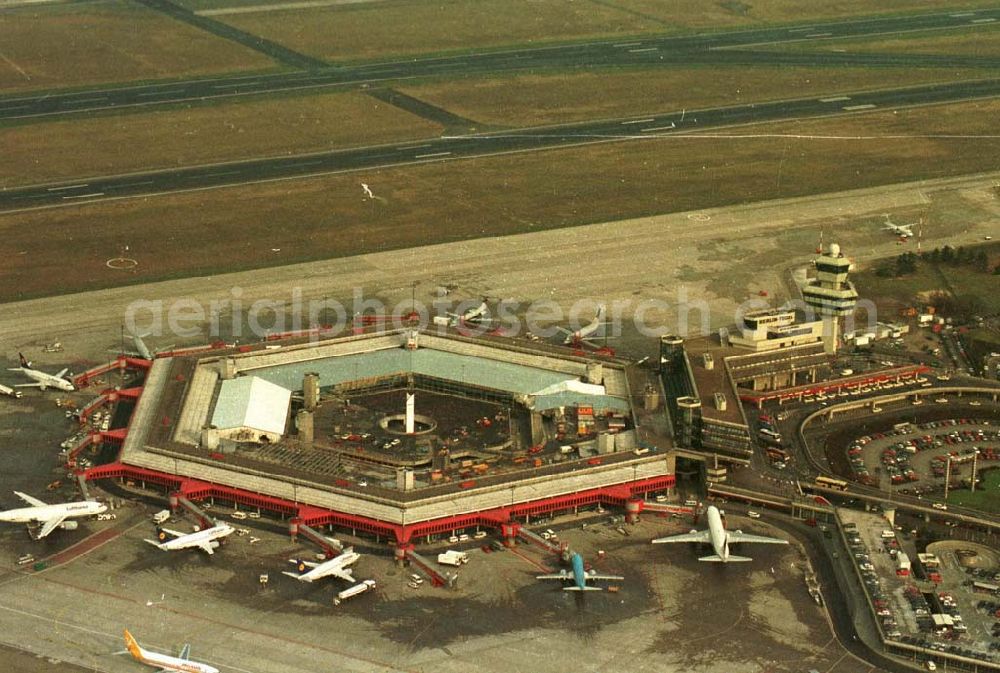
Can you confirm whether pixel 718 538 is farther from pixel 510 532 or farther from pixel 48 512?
pixel 48 512

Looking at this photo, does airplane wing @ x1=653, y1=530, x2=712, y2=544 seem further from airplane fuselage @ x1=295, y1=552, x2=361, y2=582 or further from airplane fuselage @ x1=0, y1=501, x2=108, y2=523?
airplane fuselage @ x1=0, y1=501, x2=108, y2=523

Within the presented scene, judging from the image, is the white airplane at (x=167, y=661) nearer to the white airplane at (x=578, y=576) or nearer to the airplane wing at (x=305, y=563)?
the airplane wing at (x=305, y=563)

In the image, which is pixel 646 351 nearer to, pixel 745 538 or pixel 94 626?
→ pixel 745 538

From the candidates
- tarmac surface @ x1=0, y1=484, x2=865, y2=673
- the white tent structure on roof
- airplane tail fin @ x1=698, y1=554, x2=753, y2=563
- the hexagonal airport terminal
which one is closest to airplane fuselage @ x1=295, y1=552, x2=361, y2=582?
tarmac surface @ x1=0, y1=484, x2=865, y2=673

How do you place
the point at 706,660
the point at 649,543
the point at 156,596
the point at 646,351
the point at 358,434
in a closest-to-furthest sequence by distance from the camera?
the point at 706,660 < the point at 156,596 < the point at 649,543 < the point at 358,434 < the point at 646,351

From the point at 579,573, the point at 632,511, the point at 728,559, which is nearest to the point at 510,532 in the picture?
the point at 579,573

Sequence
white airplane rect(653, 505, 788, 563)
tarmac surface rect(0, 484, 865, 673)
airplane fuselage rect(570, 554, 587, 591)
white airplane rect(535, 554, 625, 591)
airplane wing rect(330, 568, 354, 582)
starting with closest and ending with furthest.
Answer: tarmac surface rect(0, 484, 865, 673)
airplane fuselage rect(570, 554, 587, 591)
white airplane rect(535, 554, 625, 591)
airplane wing rect(330, 568, 354, 582)
white airplane rect(653, 505, 788, 563)

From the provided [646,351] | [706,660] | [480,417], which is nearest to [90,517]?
[480,417]
